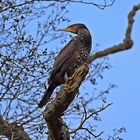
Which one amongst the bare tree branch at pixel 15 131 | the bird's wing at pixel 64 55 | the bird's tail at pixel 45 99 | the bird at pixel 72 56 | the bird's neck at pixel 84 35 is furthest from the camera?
the bare tree branch at pixel 15 131

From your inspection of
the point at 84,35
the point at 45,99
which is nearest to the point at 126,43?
the point at 45,99

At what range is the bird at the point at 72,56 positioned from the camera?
18.7 ft

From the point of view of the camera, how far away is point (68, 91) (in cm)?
362

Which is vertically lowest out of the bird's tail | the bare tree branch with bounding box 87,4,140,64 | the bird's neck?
the bare tree branch with bounding box 87,4,140,64

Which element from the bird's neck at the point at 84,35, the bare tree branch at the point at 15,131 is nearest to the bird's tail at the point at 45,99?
the bird's neck at the point at 84,35

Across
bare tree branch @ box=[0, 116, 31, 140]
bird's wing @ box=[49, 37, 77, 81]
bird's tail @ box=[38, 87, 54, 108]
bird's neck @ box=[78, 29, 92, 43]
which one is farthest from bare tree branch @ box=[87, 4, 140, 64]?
bare tree branch @ box=[0, 116, 31, 140]

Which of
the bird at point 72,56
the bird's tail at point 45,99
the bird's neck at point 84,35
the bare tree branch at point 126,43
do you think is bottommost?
the bare tree branch at point 126,43

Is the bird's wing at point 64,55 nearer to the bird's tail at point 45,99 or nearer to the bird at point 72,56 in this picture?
the bird at point 72,56

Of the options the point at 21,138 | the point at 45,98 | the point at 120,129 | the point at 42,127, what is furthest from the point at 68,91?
the point at 120,129

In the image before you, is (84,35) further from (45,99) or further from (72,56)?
(45,99)

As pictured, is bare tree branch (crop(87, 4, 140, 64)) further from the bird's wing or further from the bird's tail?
the bird's wing

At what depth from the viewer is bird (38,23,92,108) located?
5703 millimetres

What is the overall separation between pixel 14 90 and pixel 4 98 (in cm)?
23

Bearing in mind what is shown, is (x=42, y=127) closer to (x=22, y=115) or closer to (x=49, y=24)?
(x=22, y=115)
